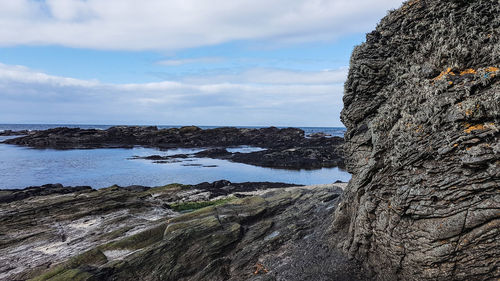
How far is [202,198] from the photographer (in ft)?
99.6

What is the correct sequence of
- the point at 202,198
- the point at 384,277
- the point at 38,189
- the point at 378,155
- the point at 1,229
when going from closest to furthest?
the point at 384,277 < the point at 378,155 < the point at 1,229 < the point at 202,198 < the point at 38,189

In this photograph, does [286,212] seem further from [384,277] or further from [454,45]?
[454,45]

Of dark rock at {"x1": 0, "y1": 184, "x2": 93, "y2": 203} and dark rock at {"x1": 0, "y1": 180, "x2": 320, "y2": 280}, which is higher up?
dark rock at {"x1": 0, "y1": 180, "x2": 320, "y2": 280}

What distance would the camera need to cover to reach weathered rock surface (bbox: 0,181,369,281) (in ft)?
39.2

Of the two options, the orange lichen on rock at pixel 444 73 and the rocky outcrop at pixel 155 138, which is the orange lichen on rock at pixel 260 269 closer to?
the orange lichen on rock at pixel 444 73

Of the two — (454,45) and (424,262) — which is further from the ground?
(454,45)

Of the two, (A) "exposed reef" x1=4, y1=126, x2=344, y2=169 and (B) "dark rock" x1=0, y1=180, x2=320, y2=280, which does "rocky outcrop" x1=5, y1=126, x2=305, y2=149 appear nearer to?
(A) "exposed reef" x1=4, y1=126, x2=344, y2=169

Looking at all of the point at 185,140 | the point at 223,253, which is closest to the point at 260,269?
the point at 223,253

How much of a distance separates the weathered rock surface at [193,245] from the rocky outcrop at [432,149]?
7.43ft

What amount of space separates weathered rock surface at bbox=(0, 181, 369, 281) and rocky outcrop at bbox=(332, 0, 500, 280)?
2.26 m

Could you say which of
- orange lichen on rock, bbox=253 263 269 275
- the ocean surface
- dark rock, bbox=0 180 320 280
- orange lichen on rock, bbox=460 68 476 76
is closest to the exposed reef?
the ocean surface

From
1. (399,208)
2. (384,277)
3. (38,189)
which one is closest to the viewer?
(399,208)

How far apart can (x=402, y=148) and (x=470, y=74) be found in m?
2.84

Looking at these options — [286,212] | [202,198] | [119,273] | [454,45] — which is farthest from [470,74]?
[202,198]
